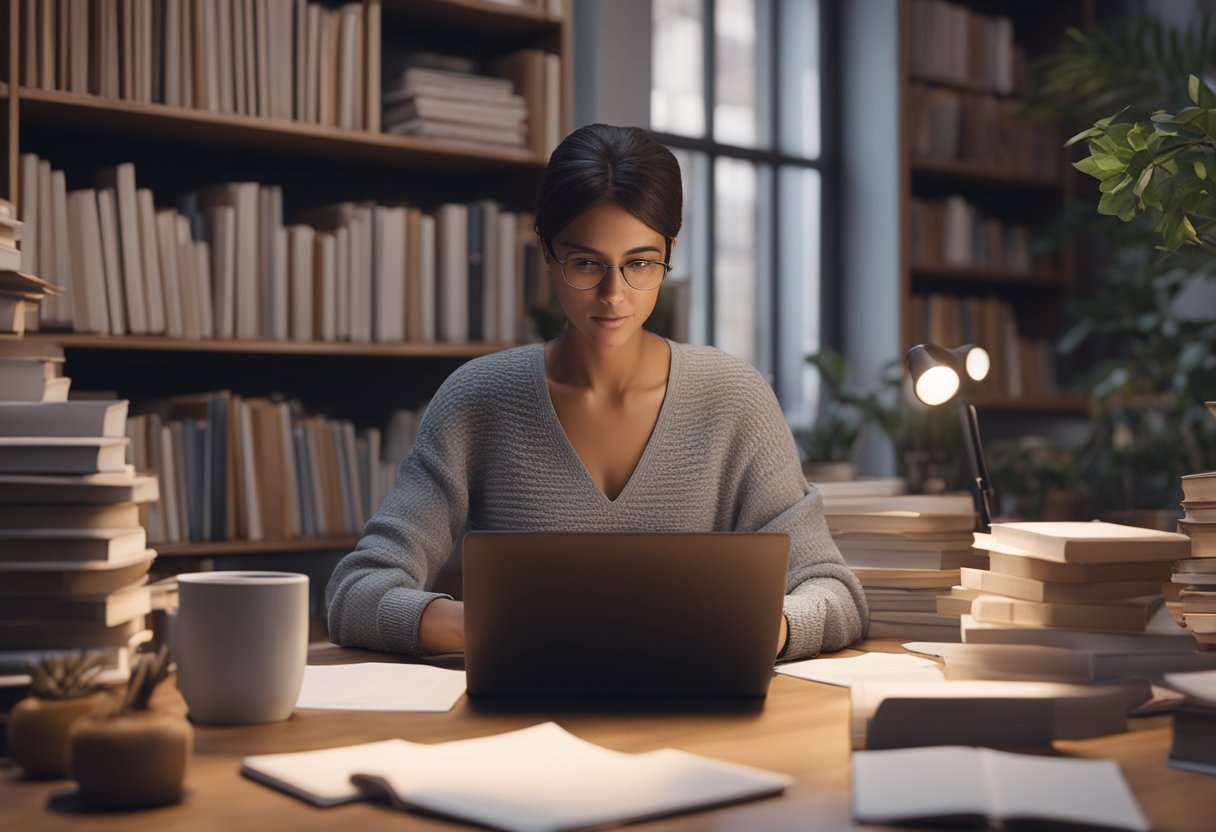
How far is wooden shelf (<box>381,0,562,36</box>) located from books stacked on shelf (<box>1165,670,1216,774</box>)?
2690mm

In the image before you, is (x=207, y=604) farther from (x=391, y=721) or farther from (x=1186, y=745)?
(x=1186, y=745)

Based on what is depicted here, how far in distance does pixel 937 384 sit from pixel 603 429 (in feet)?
1.68

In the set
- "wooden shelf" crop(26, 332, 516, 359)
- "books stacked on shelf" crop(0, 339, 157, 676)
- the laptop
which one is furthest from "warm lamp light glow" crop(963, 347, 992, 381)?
"wooden shelf" crop(26, 332, 516, 359)

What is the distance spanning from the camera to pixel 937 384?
157 centimetres

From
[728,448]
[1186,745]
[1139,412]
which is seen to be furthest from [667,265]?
[1139,412]

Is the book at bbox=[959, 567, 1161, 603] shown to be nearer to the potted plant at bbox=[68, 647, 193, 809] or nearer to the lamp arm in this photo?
the lamp arm

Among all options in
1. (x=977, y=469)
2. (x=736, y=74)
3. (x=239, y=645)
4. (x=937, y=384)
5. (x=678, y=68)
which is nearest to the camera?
(x=239, y=645)

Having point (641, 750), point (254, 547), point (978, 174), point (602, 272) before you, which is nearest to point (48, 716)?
point (641, 750)

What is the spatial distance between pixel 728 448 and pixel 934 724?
0.93 meters

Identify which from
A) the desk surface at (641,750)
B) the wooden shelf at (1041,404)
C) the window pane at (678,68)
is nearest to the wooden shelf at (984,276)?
the wooden shelf at (1041,404)

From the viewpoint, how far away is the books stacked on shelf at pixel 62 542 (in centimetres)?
106

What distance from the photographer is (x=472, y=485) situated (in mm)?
1899

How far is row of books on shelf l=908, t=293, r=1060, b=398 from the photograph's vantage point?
4.85 meters

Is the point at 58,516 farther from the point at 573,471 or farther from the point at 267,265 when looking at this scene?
the point at 267,265
